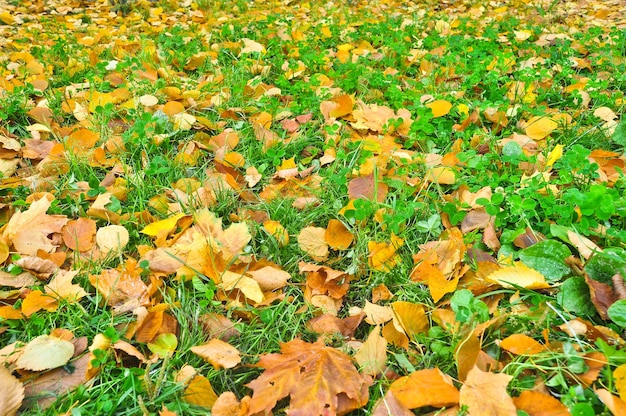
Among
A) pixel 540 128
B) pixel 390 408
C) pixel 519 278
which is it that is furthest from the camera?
pixel 540 128

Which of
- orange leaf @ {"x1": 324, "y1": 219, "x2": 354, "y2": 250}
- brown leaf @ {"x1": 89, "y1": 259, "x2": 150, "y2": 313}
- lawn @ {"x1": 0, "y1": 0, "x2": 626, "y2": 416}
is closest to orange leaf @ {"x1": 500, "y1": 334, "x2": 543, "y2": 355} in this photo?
lawn @ {"x1": 0, "y1": 0, "x2": 626, "y2": 416}

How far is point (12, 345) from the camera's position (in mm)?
1301

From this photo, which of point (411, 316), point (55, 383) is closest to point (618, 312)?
point (411, 316)

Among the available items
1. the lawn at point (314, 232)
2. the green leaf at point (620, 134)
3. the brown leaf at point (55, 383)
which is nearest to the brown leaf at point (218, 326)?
the lawn at point (314, 232)

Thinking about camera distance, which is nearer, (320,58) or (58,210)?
(58,210)

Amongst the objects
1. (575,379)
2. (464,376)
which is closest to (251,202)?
(464,376)

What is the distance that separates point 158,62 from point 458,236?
2203 millimetres

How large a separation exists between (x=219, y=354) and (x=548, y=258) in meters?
0.96

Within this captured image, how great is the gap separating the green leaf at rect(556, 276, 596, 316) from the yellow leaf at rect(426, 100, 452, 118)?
3.70 feet

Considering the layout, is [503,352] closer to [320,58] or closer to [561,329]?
[561,329]

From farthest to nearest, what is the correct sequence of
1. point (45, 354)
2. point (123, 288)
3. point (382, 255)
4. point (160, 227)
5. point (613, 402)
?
point (160, 227) → point (382, 255) → point (123, 288) → point (45, 354) → point (613, 402)

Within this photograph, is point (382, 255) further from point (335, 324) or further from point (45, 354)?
point (45, 354)

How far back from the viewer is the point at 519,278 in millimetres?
1356

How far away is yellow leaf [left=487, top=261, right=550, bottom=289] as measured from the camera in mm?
1346
